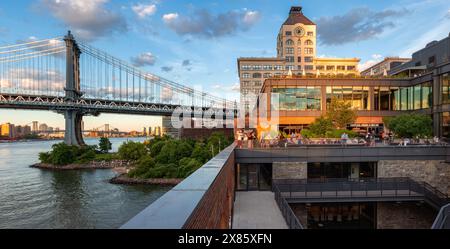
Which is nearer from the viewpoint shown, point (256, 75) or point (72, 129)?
point (72, 129)

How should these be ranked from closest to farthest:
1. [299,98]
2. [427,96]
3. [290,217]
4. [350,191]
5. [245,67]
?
[290,217] → [350,191] → [427,96] → [299,98] → [245,67]

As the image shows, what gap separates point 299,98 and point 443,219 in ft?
94.7

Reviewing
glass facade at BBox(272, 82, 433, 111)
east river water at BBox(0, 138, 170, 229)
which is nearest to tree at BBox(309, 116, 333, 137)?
glass facade at BBox(272, 82, 433, 111)

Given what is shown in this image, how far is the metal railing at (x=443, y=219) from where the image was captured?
9662 mm

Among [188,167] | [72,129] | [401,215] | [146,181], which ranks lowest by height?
[146,181]

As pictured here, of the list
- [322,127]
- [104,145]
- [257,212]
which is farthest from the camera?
[104,145]

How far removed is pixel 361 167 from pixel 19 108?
79.3 m

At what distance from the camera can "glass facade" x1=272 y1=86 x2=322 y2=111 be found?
37656mm

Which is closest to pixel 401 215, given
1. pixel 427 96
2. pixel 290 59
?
pixel 427 96

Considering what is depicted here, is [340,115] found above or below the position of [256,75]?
below

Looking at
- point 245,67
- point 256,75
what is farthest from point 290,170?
point 256,75

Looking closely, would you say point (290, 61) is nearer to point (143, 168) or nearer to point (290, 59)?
point (290, 59)

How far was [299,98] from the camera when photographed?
37.8 m
